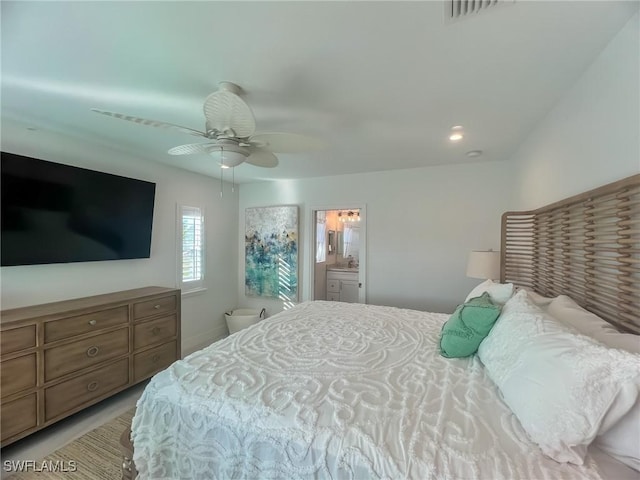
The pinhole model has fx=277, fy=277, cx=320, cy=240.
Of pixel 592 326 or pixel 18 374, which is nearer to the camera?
pixel 592 326

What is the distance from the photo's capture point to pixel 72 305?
7.82 feet

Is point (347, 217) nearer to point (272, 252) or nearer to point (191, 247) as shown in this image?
point (272, 252)

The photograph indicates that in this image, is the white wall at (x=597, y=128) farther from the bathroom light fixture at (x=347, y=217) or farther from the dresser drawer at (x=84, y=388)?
the bathroom light fixture at (x=347, y=217)

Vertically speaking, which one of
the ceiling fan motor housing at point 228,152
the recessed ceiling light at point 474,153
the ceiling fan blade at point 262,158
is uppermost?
the recessed ceiling light at point 474,153

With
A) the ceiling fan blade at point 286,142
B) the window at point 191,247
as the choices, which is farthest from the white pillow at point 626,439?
the window at point 191,247

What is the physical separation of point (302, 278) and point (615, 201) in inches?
145

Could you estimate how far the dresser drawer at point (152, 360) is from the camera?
273 centimetres

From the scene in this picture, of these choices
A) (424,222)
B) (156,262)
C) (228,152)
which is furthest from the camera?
(424,222)

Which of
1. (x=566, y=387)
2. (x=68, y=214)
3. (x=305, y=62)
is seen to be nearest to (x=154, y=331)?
(x=68, y=214)

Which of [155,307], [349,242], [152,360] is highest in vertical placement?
[349,242]

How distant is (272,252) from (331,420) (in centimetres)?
363

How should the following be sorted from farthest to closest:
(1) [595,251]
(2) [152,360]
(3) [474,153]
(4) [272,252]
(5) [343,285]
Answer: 1. (5) [343,285]
2. (4) [272,252]
3. (3) [474,153]
4. (2) [152,360]
5. (1) [595,251]

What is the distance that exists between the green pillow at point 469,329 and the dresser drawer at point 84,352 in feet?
9.03

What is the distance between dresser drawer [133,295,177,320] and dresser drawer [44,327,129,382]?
0.17 meters
